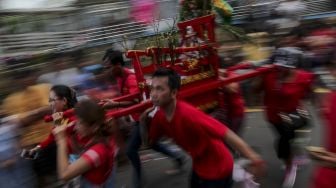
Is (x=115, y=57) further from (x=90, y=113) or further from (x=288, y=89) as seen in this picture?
(x=90, y=113)

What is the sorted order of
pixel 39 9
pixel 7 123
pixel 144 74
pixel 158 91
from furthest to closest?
1. pixel 39 9
2. pixel 7 123
3. pixel 144 74
4. pixel 158 91

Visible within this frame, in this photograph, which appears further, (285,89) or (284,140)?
(284,140)

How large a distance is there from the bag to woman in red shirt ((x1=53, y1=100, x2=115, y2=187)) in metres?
2.15

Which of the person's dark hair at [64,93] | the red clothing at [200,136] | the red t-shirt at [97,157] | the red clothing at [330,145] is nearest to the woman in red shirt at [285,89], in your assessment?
the red clothing at [200,136]

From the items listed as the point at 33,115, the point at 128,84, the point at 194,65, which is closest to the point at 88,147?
the point at 194,65

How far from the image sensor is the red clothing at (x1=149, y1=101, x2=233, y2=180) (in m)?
3.01

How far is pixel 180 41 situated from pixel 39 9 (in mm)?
6330

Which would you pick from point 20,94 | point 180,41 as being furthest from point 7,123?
point 180,41

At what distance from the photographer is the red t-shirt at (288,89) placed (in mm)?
4531

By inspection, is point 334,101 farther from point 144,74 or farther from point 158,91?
point 144,74

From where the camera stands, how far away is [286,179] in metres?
4.83

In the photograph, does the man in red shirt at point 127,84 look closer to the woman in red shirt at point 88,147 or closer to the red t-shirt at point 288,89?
the red t-shirt at point 288,89

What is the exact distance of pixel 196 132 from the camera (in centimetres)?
304

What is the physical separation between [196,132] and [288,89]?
5.88 feet
